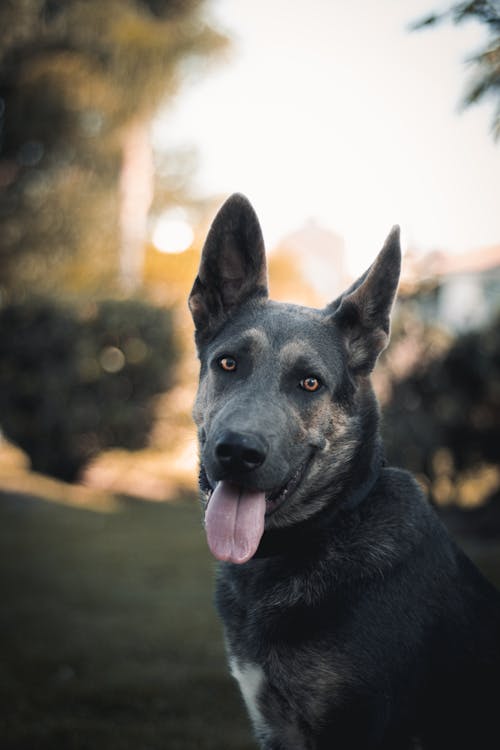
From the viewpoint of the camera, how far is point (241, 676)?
2.98 metres

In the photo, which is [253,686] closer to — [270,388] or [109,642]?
[270,388]

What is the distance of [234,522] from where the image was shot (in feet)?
9.57

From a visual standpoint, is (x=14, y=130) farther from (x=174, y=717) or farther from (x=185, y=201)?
(x=174, y=717)

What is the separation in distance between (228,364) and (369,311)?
2.59 feet

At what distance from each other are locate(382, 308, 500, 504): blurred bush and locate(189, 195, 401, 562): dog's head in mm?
7787

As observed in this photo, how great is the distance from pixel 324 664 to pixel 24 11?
19596 mm

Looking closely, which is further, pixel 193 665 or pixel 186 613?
pixel 186 613

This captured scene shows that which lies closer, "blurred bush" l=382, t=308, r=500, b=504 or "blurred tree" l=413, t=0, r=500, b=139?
"blurred tree" l=413, t=0, r=500, b=139

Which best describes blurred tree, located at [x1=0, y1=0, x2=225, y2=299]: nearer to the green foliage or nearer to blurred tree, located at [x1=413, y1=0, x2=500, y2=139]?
the green foliage

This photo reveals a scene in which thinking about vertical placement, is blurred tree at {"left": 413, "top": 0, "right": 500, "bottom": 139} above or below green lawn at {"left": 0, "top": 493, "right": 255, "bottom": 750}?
above

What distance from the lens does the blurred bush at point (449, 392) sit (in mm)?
11234

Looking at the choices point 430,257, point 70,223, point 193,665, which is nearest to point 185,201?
point 70,223

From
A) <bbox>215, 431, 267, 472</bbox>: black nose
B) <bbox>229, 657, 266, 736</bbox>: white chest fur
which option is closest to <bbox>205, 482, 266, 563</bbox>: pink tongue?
<bbox>215, 431, 267, 472</bbox>: black nose

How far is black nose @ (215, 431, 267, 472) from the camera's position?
2.83 metres
